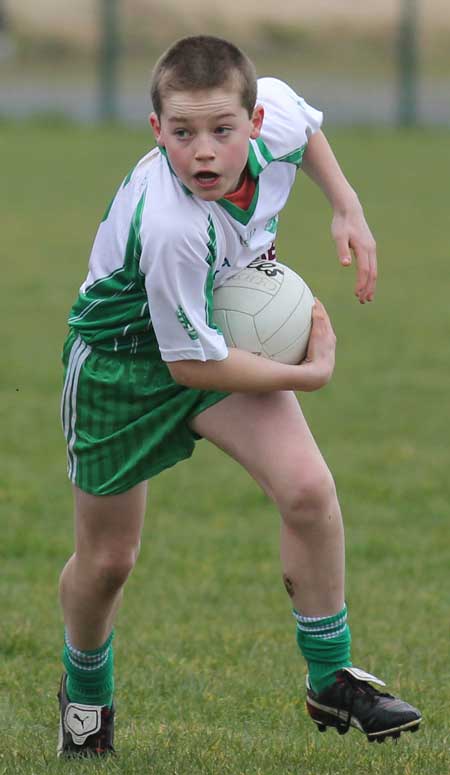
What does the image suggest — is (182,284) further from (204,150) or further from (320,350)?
(320,350)

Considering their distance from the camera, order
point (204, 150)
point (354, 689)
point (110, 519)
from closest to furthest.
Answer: point (204, 150) < point (354, 689) < point (110, 519)

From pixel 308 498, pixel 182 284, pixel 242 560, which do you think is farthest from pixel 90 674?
pixel 242 560

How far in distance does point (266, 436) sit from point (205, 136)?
850 millimetres

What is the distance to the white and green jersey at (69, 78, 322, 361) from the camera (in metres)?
3.92

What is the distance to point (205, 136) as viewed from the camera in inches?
152

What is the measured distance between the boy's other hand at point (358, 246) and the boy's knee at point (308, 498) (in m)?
0.65

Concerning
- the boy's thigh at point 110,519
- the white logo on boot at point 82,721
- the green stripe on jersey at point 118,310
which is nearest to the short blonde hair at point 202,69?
the green stripe on jersey at point 118,310

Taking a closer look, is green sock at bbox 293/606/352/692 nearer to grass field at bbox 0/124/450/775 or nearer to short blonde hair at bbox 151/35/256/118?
grass field at bbox 0/124/450/775

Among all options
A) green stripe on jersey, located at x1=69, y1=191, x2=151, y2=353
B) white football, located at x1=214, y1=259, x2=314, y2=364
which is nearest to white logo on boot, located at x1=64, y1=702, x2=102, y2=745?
green stripe on jersey, located at x1=69, y1=191, x2=151, y2=353

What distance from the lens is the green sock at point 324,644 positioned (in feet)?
14.0

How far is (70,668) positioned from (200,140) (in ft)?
5.77

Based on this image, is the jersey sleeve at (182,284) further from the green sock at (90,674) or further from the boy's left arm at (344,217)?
the green sock at (90,674)

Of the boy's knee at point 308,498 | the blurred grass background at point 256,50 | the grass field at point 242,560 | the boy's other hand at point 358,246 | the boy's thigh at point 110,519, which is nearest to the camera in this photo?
the boy's knee at point 308,498

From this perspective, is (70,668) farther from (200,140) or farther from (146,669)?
(200,140)
